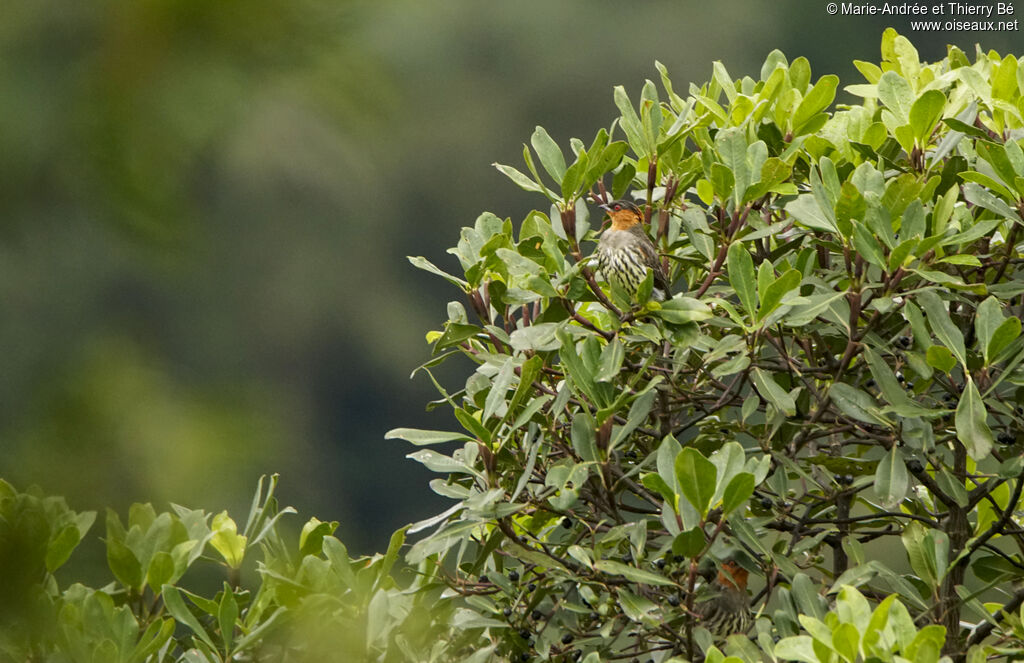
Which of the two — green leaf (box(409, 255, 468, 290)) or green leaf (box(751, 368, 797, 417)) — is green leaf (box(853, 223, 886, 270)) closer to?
green leaf (box(751, 368, 797, 417))

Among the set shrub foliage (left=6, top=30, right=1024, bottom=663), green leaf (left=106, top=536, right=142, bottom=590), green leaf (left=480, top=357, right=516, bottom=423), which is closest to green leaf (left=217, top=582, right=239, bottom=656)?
shrub foliage (left=6, top=30, right=1024, bottom=663)

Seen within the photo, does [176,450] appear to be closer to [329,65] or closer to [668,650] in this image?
[329,65]

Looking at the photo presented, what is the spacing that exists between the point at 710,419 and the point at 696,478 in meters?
0.36

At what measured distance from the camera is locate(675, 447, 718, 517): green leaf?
3.48ft

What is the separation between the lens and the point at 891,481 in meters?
1.19

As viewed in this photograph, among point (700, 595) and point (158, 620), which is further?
point (700, 595)

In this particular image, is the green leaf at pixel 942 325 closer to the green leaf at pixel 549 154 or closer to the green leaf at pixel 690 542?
the green leaf at pixel 690 542

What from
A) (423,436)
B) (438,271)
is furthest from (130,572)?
(438,271)

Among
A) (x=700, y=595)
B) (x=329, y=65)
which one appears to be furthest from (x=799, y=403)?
(x=329, y=65)

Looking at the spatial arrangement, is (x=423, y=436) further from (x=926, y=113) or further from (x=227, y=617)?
(x=926, y=113)

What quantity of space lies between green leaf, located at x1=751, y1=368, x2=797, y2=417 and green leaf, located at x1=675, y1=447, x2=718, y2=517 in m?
0.16

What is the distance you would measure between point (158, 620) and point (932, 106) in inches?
46.8

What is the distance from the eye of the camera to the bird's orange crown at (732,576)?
135 centimetres

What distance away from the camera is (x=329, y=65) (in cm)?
52
